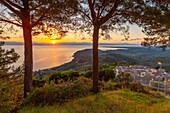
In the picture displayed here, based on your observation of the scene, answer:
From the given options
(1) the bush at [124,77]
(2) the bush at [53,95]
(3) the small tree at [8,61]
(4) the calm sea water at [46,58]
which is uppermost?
(3) the small tree at [8,61]

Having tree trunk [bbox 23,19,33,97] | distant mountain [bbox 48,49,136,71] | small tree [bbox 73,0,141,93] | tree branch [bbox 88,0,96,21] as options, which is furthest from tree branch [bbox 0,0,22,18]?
distant mountain [bbox 48,49,136,71]

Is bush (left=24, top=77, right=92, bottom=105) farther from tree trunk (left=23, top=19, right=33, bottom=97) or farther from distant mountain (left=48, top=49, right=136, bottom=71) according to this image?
distant mountain (left=48, top=49, right=136, bottom=71)

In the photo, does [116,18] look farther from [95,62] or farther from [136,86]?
[136,86]

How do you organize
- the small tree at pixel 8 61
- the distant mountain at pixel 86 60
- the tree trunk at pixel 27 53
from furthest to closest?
the distant mountain at pixel 86 60 → the small tree at pixel 8 61 → the tree trunk at pixel 27 53

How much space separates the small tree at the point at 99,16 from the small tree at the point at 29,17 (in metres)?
0.66

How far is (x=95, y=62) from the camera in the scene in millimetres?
8680

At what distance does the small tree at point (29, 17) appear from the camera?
8.62 meters

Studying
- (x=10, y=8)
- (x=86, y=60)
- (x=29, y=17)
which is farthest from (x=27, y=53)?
(x=86, y=60)

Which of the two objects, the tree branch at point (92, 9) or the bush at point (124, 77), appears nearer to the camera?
the tree branch at point (92, 9)

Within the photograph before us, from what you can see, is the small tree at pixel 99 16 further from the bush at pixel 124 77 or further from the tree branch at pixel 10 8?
the bush at pixel 124 77

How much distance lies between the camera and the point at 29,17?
9.30m

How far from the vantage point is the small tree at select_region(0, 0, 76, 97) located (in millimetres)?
8617

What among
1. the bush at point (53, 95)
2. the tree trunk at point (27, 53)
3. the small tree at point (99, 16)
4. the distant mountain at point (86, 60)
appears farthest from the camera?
the distant mountain at point (86, 60)

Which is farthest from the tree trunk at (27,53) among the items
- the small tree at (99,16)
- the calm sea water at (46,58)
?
the calm sea water at (46,58)
